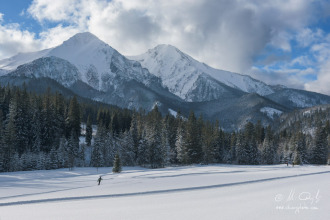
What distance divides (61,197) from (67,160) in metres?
41.2

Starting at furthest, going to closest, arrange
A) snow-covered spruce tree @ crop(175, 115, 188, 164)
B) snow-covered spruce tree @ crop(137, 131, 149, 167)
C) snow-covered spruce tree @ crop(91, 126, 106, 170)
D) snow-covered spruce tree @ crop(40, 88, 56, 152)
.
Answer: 1. snow-covered spruce tree @ crop(40, 88, 56, 152)
2. snow-covered spruce tree @ crop(137, 131, 149, 167)
3. snow-covered spruce tree @ crop(175, 115, 188, 164)
4. snow-covered spruce tree @ crop(91, 126, 106, 170)

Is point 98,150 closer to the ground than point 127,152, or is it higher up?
higher up

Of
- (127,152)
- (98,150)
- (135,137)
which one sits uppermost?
(135,137)

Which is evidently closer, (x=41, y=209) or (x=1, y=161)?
(x=41, y=209)

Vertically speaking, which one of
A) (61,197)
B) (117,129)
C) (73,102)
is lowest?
(61,197)

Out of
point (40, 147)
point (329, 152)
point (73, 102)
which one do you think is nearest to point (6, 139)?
point (40, 147)

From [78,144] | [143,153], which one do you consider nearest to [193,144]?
[143,153]

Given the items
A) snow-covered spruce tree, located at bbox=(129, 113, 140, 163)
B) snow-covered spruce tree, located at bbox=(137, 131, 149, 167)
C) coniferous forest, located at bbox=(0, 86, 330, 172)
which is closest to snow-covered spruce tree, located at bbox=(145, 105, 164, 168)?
coniferous forest, located at bbox=(0, 86, 330, 172)

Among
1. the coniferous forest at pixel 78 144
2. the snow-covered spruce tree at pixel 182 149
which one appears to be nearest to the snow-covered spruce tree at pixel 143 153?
the coniferous forest at pixel 78 144

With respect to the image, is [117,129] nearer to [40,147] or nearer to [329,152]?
[40,147]

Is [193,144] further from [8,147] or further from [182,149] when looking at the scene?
[8,147]

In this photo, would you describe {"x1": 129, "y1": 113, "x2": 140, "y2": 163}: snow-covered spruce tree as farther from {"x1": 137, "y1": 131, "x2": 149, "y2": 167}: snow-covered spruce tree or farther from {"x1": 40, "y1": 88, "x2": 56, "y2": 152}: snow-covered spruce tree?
{"x1": 40, "y1": 88, "x2": 56, "y2": 152}: snow-covered spruce tree

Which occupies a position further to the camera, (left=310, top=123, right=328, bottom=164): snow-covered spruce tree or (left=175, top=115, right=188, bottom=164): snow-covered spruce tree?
(left=310, top=123, right=328, bottom=164): snow-covered spruce tree

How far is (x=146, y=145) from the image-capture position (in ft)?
209
